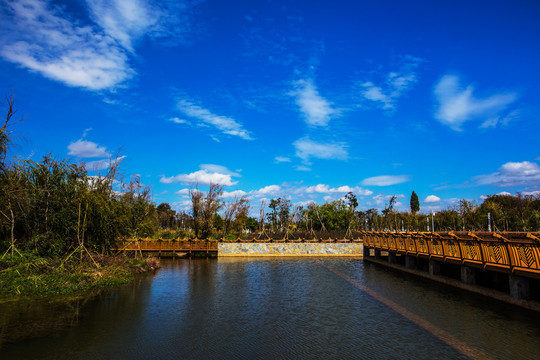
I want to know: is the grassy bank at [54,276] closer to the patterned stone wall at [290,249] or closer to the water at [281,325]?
the water at [281,325]

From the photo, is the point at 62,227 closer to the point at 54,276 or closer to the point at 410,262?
the point at 54,276

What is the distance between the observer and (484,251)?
12.2 metres

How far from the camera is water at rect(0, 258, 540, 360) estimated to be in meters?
7.22

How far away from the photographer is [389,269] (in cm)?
2261

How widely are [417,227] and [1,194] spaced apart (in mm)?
64945

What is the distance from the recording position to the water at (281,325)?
722 cm

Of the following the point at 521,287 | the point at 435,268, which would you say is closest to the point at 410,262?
the point at 435,268

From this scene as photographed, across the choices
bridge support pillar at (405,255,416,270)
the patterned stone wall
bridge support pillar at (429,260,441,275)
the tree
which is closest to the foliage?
the tree

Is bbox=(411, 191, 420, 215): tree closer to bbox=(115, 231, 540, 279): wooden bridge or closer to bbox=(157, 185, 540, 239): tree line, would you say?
bbox=(157, 185, 540, 239): tree line

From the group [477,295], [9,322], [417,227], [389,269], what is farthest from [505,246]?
[417,227]

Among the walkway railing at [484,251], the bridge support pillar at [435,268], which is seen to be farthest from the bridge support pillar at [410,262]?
the bridge support pillar at [435,268]

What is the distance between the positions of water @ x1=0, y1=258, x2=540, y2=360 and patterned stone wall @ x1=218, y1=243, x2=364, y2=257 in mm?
15124

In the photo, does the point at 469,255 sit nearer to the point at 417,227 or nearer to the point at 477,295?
the point at 477,295

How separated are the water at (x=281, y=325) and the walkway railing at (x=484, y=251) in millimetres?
1257
